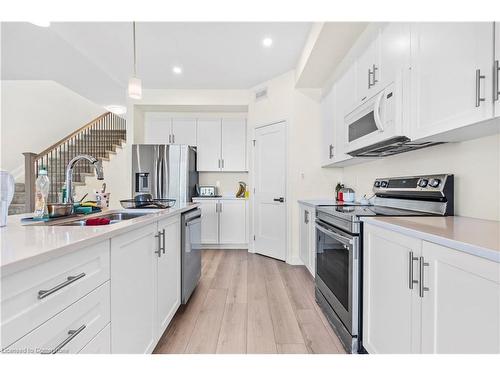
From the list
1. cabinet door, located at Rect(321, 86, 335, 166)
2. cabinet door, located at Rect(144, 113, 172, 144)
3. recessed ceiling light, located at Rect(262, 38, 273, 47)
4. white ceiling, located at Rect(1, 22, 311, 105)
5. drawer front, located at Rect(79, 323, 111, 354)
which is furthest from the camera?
cabinet door, located at Rect(144, 113, 172, 144)

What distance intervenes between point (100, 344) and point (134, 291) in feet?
1.05

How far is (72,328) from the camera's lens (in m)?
0.88

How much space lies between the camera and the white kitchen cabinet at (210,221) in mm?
4621

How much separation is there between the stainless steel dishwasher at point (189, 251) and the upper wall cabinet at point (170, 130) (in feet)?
8.37

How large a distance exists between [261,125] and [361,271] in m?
3.12

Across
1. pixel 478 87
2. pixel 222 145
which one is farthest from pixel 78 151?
pixel 478 87

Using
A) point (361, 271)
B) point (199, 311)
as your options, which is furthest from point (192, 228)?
point (361, 271)

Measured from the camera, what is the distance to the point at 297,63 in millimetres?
3580

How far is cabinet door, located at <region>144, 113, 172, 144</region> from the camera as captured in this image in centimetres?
491

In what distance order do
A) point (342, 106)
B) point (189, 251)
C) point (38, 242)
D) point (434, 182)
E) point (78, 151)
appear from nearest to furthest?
point (38, 242)
point (434, 182)
point (189, 251)
point (342, 106)
point (78, 151)

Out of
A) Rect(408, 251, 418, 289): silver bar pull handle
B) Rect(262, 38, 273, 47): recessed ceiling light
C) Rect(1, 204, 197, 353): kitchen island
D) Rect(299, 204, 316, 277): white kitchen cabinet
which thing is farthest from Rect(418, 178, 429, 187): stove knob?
Rect(262, 38, 273, 47): recessed ceiling light

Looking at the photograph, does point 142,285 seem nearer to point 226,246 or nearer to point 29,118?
point 226,246

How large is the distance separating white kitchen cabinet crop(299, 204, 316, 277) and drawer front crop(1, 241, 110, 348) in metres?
2.28

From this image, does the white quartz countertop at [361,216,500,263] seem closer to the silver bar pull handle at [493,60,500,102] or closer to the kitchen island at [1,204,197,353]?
the silver bar pull handle at [493,60,500,102]
